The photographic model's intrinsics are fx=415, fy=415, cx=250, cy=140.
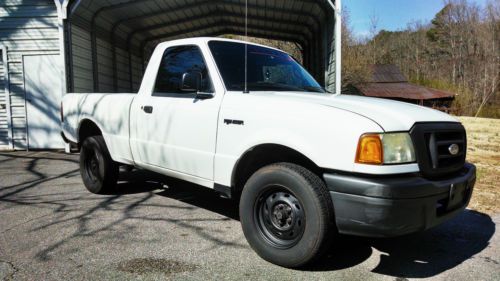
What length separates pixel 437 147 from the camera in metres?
3.22

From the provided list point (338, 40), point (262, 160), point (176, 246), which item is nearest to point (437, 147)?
point (262, 160)

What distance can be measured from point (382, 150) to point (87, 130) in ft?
15.5

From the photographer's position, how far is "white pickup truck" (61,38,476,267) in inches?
117

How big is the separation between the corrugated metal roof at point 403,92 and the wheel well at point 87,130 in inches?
1347

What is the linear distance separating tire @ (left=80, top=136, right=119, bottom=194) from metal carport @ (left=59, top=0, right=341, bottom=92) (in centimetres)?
508

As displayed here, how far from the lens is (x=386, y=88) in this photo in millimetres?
41281

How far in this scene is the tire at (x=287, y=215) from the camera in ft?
10.3

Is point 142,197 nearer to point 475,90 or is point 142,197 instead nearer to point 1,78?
point 1,78

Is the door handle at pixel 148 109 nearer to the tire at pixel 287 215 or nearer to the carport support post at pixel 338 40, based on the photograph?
the tire at pixel 287 215

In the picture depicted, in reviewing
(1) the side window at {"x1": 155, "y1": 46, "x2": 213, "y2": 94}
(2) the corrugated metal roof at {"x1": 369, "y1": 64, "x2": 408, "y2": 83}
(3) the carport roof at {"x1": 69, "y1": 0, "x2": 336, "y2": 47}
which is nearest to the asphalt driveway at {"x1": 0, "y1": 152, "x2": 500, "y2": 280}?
(1) the side window at {"x1": 155, "y1": 46, "x2": 213, "y2": 94}

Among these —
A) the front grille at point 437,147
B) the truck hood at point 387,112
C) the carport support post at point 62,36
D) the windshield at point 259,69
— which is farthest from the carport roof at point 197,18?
the front grille at point 437,147

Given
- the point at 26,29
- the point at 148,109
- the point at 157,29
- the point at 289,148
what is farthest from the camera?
the point at 157,29

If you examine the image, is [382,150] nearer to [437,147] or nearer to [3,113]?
[437,147]

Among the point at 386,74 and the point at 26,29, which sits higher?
the point at 386,74
